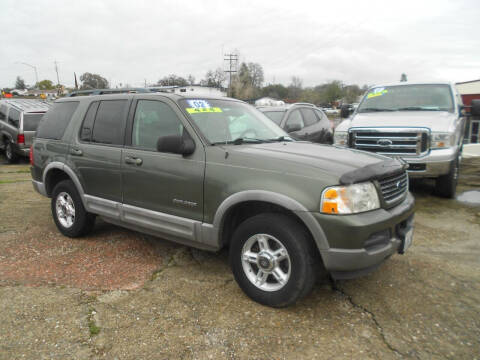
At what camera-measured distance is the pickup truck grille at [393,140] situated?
5949mm

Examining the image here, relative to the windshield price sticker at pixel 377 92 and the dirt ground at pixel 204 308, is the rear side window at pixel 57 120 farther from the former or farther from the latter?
the windshield price sticker at pixel 377 92

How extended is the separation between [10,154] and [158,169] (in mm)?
10500

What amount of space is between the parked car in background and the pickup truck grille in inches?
61.6

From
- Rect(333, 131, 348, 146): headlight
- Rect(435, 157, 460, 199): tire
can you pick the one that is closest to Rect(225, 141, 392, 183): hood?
Rect(333, 131, 348, 146): headlight

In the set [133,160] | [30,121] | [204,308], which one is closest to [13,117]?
[30,121]

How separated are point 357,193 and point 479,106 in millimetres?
5809

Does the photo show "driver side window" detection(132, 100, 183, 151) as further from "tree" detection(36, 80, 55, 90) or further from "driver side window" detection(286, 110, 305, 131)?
"tree" detection(36, 80, 55, 90)

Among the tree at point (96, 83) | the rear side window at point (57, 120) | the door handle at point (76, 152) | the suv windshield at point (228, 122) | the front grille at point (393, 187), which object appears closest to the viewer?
the front grille at point (393, 187)

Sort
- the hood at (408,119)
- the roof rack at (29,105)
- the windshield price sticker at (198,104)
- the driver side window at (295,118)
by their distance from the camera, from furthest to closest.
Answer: the roof rack at (29,105)
the driver side window at (295,118)
the hood at (408,119)
the windshield price sticker at (198,104)

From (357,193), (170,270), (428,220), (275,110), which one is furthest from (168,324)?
(275,110)

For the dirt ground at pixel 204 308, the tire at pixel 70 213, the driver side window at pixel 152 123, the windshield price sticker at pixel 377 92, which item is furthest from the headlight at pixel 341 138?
the tire at pixel 70 213

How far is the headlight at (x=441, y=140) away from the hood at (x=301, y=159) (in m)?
3.08

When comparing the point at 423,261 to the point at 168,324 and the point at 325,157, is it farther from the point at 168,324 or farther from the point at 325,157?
the point at 168,324

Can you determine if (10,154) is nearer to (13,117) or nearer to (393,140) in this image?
(13,117)
